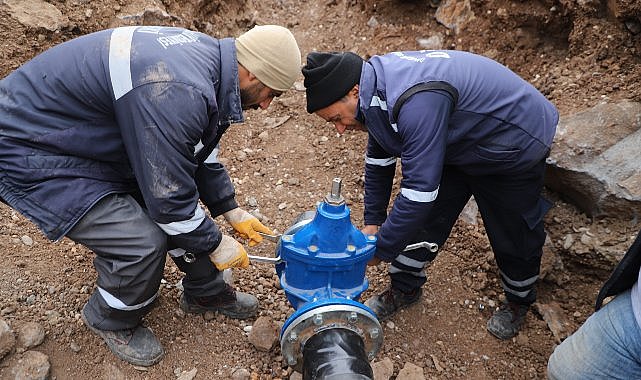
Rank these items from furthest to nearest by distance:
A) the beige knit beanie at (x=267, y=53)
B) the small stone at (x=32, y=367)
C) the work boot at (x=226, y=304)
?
1. the work boot at (x=226, y=304)
2. the small stone at (x=32, y=367)
3. the beige knit beanie at (x=267, y=53)

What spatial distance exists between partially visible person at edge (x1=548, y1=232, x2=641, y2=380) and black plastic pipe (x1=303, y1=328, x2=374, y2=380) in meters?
0.74

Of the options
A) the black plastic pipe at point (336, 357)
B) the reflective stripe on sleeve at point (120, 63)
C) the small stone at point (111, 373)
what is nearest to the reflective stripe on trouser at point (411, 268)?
the black plastic pipe at point (336, 357)

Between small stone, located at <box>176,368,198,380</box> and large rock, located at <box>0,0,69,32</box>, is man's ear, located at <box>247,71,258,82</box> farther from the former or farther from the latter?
large rock, located at <box>0,0,69,32</box>

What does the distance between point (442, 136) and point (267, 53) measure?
0.78m

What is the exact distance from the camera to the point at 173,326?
286cm

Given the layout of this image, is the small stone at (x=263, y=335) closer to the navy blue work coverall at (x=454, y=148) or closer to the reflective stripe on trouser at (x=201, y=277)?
the reflective stripe on trouser at (x=201, y=277)

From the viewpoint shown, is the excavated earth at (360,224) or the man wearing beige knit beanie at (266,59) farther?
the excavated earth at (360,224)

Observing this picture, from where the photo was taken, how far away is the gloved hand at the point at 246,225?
Result: 9.07 ft

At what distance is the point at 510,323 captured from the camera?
3129 mm

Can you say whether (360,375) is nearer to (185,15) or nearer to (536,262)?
(536,262)

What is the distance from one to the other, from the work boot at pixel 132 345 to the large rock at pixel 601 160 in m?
2.43

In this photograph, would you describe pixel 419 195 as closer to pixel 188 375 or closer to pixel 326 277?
pixel 326 277

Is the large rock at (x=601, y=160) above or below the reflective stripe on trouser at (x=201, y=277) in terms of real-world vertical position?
above

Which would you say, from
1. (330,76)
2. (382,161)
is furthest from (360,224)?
(330,76)
